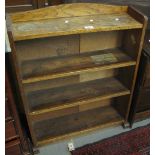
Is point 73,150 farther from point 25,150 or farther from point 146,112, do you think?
point 146,112

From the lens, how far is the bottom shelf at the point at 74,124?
1692mm

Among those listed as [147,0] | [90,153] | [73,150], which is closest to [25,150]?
[73,150]

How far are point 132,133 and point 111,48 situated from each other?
2.48ft

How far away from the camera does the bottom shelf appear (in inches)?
66.6

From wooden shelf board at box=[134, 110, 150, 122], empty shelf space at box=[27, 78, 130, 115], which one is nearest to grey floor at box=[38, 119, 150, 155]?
wooden shelf board at box=[134, 110, 150, 122]

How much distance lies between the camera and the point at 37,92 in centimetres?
160

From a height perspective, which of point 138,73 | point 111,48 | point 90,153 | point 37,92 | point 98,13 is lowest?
point 90,153

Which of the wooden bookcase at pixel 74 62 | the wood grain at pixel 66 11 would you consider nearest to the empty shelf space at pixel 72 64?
the wooden bookcase at pixel 74 62

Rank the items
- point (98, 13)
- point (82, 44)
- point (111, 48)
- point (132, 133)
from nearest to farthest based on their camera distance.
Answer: point (98, 13)
point (82, 44)
point (111, 48)
point (132, 133)

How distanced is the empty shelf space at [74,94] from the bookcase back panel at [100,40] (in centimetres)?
30

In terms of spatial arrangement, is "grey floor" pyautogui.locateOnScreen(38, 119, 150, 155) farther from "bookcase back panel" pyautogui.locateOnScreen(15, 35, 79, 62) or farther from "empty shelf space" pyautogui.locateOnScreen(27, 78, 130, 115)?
"bookcase back panel" pyautogui.locateOnScreen(15, 35, 79, 62)

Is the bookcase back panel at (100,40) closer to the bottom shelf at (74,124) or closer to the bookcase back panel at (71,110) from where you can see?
the bookcase back panel at (71,110)

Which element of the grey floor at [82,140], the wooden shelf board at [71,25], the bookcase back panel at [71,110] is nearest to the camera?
the wooden shelf board at [71,25]

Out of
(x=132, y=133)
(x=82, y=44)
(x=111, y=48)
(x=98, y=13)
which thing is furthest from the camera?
(x=132, y=133)
